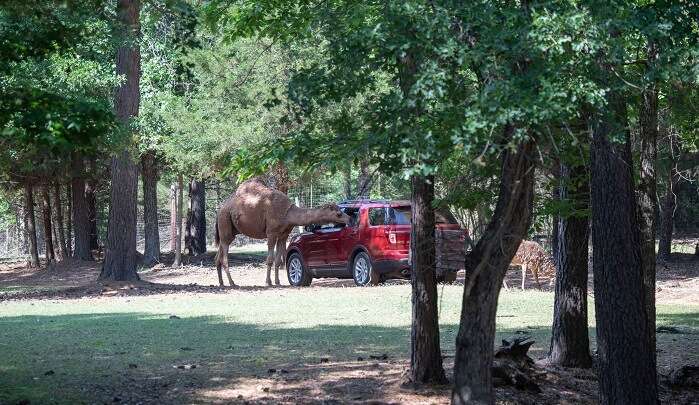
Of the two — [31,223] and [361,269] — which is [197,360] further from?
[31,223]

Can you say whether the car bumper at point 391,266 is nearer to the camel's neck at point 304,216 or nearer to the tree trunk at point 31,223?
the camel's neck at point 304,216

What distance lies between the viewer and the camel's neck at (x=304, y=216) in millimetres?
24109

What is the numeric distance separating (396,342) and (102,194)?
1231 inches

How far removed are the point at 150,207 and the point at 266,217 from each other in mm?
9704

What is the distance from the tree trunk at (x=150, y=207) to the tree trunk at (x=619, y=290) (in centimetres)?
2529

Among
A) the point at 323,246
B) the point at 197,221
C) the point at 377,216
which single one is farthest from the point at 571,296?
the point at 197,221

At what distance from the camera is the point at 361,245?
23312mm

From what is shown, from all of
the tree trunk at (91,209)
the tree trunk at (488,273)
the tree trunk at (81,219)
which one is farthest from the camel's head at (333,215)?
the tree trunk at (488,273)

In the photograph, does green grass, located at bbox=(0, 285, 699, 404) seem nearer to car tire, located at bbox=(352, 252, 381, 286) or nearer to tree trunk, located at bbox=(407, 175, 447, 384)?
tree trunk, located at bbox=(407, 175, 447, 384)

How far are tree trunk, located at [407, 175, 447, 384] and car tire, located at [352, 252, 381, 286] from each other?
13.8 meters

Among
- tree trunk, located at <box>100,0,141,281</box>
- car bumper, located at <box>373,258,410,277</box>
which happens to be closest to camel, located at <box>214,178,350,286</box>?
car bumper, located at <box>373,258,410,277</box>

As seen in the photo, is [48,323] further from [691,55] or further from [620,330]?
[691,55]

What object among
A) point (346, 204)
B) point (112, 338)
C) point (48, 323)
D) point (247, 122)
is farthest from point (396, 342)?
point (247, 122)

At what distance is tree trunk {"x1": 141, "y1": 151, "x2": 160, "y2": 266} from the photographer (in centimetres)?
3334
